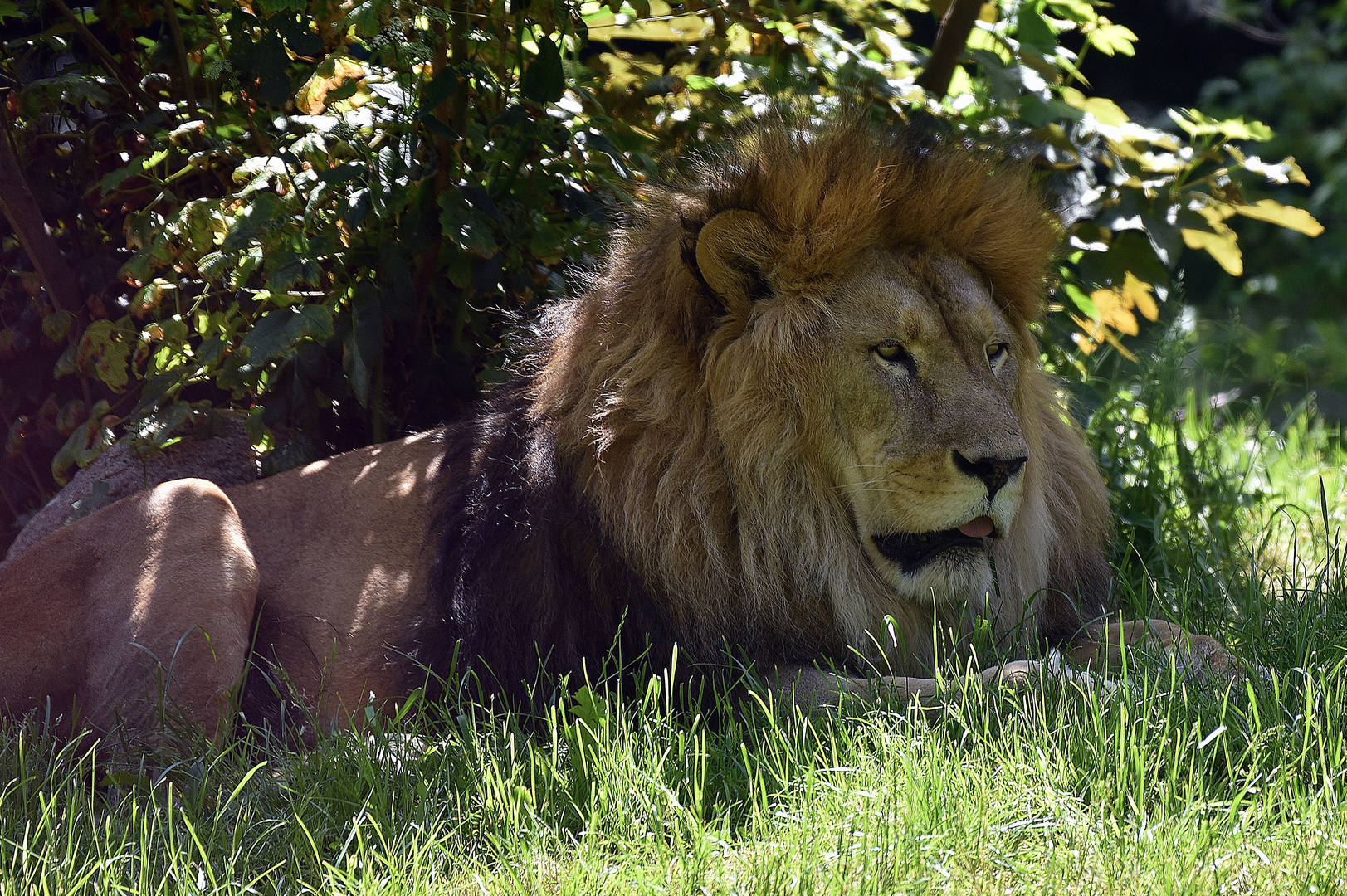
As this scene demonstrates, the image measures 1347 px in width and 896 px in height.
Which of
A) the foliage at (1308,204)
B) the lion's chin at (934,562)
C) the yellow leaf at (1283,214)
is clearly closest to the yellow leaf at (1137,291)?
the yellow leaf at (1283,214)

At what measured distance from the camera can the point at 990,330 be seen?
8.37 ft

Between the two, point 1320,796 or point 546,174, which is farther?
point 546,174

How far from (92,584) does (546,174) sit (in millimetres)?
1585

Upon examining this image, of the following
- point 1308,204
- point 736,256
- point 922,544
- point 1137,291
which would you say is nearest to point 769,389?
point 736,256

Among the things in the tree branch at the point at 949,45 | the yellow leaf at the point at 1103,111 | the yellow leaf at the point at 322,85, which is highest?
the tree branch at the point at 949,45

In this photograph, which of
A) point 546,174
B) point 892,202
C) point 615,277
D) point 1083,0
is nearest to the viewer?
point 892,202

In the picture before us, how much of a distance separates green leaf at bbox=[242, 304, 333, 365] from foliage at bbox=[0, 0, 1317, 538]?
0.01 meters

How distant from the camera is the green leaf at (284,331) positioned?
119 inches

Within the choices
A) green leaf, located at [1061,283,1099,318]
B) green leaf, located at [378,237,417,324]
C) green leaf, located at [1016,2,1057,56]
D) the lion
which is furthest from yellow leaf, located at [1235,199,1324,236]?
green leaf, located at [378,237,417,324]

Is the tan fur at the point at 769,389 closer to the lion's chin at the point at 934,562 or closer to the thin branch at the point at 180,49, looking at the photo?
the lion's chin at the point at 934,562

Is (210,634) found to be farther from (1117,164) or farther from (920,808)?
(1117,164)

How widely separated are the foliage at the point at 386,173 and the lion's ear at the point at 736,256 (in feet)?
1.71

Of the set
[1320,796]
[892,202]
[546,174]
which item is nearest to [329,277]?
[546,174]

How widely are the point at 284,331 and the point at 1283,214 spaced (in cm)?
294
